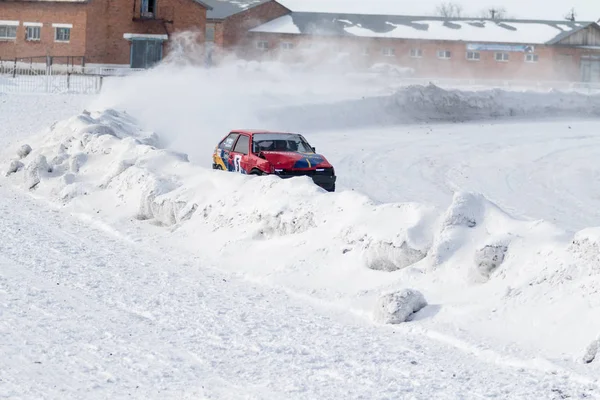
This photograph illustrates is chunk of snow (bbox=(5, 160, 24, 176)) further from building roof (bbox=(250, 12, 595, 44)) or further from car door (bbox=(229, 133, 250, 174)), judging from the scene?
building roof (bbox=(250, 12, 595, 44))

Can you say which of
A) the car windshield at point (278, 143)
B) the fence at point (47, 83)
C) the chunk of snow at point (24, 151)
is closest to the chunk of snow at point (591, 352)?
the car windshield at point (278, 143)

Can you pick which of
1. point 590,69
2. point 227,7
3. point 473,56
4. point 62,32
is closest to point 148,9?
point 62,32

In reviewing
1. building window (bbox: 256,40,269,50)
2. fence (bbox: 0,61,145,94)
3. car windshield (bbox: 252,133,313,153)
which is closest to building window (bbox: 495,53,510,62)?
building window (bbox: 256,40,269,50)

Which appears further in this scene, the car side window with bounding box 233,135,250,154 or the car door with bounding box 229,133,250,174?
the car side window with bounding box 233,135,250,154

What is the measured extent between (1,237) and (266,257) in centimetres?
399

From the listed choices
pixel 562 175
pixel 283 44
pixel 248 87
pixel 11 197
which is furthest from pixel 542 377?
pixel 283 44

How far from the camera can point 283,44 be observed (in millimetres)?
82750

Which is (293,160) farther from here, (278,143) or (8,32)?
(8,32)

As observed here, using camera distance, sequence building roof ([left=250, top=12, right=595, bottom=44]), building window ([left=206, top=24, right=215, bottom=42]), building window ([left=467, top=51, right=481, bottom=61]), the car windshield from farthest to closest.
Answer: building window ([left=467, top=51, right=481, bottom=61]) < building roof ([left=250, top=12, right=595, bottom=44]) < building window ([left=206, top=24, right=215, bottom=42]) < the car windshield

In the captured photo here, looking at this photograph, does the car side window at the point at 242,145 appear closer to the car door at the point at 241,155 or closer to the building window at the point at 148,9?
the car door at the point at 241,155

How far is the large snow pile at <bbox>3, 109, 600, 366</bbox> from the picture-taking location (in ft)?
30.2

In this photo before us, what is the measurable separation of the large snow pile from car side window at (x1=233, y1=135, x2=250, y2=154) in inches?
108

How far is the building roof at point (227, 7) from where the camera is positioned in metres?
81.2

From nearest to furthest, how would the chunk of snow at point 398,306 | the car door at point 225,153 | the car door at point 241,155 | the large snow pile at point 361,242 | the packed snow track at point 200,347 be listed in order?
the packed snow track at point 200,347
the large snow pile at point 361,242
the chunk of snow at point 398,306
the car door at point 241,155
the car door at point 225,153
